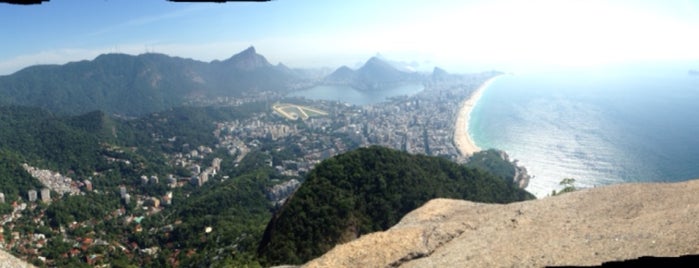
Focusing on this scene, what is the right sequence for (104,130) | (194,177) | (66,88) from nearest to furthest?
(194,177) → (104,130) → (66,88)

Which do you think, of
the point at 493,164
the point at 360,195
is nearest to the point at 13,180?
the point at 360,195

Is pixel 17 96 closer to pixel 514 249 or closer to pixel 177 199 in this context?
pixel 177 199

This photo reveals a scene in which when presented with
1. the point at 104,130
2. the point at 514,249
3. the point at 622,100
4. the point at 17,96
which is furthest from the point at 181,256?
the point at 17,96

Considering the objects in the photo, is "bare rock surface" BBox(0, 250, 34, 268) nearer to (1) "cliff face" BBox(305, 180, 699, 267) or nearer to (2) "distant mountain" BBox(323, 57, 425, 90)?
(1) "cliff face" BBox(305, 180, 699, 267)

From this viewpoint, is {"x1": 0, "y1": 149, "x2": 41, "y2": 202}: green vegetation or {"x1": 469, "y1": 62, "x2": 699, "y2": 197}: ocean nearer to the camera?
{"x1": 0, "y1": 149, "x2": 41, "y2": 202}: green vegetation

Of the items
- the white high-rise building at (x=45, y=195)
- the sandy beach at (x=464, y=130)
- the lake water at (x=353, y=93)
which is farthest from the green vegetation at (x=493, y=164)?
the lake water at (x=353, y=93)

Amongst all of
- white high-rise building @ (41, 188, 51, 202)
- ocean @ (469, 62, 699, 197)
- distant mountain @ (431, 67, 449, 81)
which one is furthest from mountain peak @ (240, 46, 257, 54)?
white high-rise building @ (41, 188, 51, 202)

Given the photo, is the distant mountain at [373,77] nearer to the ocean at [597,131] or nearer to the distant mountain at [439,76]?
the distant mountain at [439,76]
